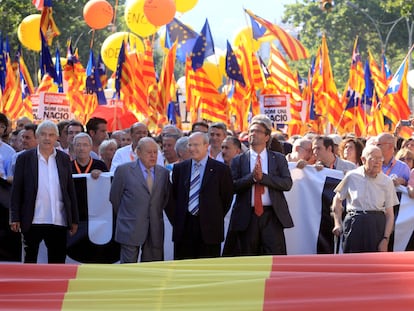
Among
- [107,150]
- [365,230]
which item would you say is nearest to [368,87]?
[107,150]

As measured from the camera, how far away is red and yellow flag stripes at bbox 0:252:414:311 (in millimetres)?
5840

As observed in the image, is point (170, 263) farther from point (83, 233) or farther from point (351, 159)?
point (351, 159)

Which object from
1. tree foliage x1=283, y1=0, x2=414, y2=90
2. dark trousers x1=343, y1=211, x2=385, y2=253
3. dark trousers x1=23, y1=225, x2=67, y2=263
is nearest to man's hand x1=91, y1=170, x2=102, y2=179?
dark trousers x1=23, y1=225, x2=67, y2=263

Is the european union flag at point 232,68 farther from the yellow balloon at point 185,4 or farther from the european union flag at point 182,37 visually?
the yellow balloon at point 185,4

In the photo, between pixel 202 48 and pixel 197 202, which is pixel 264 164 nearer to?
pixel 197 202

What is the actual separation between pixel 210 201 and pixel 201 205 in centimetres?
9

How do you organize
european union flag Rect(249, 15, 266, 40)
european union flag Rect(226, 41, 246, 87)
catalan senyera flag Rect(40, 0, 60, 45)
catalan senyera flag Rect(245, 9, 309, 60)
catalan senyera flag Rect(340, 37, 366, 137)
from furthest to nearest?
european union flag Rect(249, 15, 266, 40), catalan senyera flag Rect(245, 9, 309, 60), catalan senyera flag Rect(340, 37, 366, 137), european union flag Rect(226, 41, 246, 87), catalan senyera flag Rect(40, 0, 60, 45)

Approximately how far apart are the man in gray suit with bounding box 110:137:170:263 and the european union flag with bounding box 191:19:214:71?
52.1 ft

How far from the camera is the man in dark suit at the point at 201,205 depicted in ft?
33.1

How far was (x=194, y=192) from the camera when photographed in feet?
33.4

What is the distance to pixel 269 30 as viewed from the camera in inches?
1145

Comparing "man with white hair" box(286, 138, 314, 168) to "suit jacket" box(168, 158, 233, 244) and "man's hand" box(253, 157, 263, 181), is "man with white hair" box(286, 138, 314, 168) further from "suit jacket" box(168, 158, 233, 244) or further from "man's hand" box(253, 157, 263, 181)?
"man's hand" box(253, 157, 263, 181)

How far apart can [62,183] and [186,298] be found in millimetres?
4358

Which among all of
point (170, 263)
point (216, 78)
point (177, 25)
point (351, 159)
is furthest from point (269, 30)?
point (170, 263)
